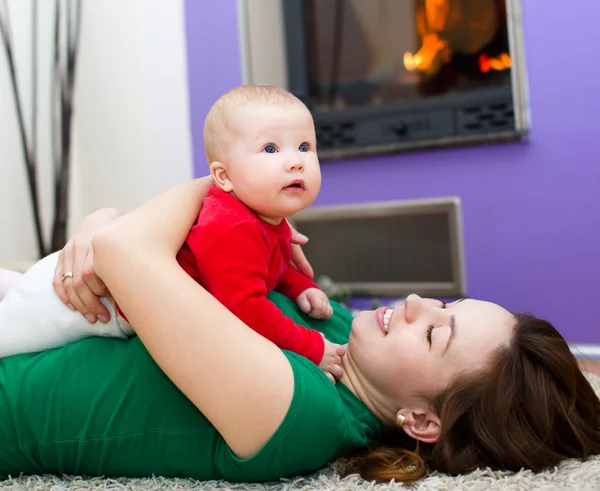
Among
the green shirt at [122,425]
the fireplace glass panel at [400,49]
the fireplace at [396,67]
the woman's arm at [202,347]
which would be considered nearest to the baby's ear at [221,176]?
the woman's arm at [202,347]

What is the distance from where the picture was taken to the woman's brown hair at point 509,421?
908mm

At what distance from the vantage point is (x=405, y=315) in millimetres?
994

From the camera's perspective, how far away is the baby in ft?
3.12

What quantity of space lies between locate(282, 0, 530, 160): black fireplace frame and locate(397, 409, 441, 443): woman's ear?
1.67 metres

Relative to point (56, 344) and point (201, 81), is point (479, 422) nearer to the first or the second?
point (56, 344)

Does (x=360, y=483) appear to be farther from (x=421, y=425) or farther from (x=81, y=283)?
(x=81, y=283)

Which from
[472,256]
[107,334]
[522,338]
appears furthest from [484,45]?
[107,334]

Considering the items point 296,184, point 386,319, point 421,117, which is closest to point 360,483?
point 386,319

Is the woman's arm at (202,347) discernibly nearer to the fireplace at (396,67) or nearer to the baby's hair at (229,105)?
the baby's hair at (229,105)

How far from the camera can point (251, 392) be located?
2.68 feet

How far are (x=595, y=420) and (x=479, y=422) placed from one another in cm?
22

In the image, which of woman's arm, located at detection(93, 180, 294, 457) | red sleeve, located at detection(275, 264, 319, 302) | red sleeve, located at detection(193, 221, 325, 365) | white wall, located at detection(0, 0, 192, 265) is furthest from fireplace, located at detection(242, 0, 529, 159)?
woman's arm, located at detection(93, 180, 294, 457)

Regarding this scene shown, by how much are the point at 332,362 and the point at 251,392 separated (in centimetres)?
23

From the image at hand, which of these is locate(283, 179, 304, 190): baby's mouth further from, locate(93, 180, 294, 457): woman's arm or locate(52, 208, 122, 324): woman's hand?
locate(52, 208, 122, 324): woman's hand
